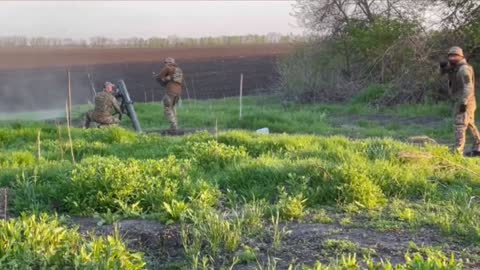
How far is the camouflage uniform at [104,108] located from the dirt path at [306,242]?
8299mm

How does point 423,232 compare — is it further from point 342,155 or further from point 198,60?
point 198,60

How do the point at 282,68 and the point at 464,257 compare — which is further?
the point at 282,68

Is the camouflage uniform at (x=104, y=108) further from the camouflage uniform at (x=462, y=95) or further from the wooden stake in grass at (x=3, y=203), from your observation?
the camouflage uniform at (x=462, y=95)

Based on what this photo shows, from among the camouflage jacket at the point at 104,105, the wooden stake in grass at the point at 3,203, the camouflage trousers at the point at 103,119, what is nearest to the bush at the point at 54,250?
the wooden stake in grass at the point at 3,203

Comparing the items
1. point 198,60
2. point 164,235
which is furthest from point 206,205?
point 198,60

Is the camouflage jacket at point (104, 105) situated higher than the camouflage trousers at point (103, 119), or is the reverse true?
the camouflage jacket at point (104, 105)

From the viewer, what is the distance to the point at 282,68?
1105 inches

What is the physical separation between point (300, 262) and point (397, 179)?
2.69 meters

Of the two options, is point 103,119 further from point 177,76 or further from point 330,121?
point 330,121

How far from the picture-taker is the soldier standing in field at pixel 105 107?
14.0 m

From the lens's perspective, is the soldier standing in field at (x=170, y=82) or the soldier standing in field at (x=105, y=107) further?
the soldier standing in field at (x=170, y=82)

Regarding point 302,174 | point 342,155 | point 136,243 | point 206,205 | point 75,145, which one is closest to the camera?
point 136,243

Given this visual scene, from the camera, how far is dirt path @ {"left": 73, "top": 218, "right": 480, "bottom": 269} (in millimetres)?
4957

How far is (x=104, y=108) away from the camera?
1405 centimetres
